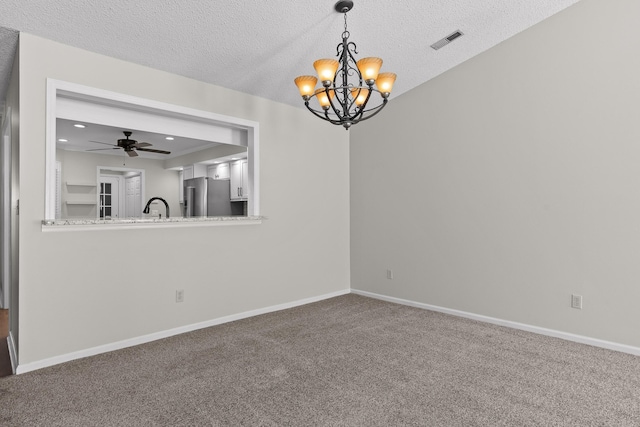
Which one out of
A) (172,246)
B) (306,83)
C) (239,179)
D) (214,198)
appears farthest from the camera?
(214,198)

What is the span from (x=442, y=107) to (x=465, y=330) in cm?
238

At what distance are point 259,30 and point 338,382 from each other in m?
2.74

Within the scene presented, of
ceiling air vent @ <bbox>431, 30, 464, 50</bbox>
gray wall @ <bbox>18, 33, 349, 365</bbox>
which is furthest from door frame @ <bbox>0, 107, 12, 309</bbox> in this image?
ceiling air vent @ <bbox>431, 30, 464, 50</bbox>

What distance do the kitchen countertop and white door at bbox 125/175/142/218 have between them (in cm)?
499

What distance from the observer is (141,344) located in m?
3.21

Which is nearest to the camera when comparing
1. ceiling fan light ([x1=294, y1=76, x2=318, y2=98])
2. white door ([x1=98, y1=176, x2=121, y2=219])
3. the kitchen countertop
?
ceiling fan light ([x1=294, y1=76, x2=318, y2=98])

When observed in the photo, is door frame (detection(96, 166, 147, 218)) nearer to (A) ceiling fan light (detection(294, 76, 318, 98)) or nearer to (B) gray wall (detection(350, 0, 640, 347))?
(B) gray wall (detection(350, 0, 640, 347))

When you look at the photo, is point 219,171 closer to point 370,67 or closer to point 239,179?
point 239,179

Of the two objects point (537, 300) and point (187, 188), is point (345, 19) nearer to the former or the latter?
point (537, 300)

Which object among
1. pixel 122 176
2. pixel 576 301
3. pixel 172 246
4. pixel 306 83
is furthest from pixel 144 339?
pixel 122 176

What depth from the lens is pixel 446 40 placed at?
3521mm

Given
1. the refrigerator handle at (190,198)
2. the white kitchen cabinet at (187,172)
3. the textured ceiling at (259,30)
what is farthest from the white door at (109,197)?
the textured ceiling at (259,30)

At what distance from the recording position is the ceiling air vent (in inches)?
135

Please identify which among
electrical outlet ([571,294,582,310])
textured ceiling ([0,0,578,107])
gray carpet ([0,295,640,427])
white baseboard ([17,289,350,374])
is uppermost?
textured ceiling ([0,0,578,107])
